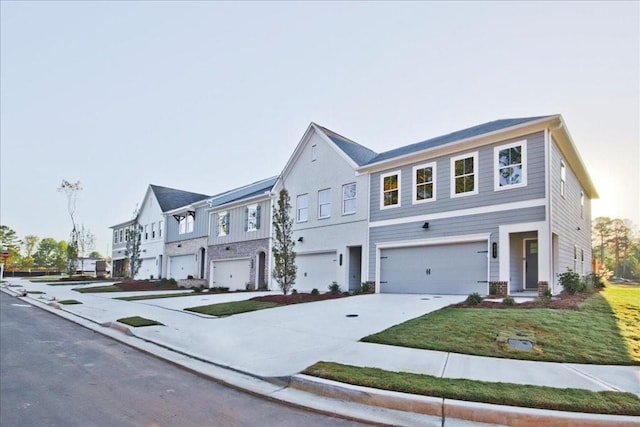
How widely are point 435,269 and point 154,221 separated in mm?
28604

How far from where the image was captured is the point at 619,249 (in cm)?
4388

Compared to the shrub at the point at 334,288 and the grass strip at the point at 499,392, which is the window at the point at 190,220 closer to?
the shrub at the point at 334,288

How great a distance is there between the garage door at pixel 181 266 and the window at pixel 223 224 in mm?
4351

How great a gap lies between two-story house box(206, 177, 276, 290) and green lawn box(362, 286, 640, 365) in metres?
14.1

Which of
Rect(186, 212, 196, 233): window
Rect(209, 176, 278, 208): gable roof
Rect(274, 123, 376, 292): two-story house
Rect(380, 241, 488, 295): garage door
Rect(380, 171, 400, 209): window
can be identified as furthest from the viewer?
Rect(186, 212, 196, 233): window

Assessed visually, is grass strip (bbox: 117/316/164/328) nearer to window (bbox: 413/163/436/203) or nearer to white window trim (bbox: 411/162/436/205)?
white window trim (bbox: 411/162/436/205)

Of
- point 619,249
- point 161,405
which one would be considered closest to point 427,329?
point 161,405

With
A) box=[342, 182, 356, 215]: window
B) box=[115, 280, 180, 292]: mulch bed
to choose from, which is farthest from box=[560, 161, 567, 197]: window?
box=[115, 280, 180, 292]: mulch bed

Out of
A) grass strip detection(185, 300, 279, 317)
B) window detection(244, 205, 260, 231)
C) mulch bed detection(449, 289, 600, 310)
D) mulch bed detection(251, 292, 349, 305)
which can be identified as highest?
window detection(244, 205, 260, 231)

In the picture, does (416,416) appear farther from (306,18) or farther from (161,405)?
(306,18)

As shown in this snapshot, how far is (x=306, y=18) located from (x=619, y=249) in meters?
46.5

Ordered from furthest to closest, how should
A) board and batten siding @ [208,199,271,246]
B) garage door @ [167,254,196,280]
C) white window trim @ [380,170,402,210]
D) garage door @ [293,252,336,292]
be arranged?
1. garage door @ [167,254,196,280]
2. board and batten siding @ [208,199,271,246]
3. garage door @ [293,252,336,292]
4. white window trim @ [380,170,402,210]

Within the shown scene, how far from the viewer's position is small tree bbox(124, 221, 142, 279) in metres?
31.9

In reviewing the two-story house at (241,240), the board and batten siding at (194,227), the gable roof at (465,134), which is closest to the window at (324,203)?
the gable roof at (465,134)
